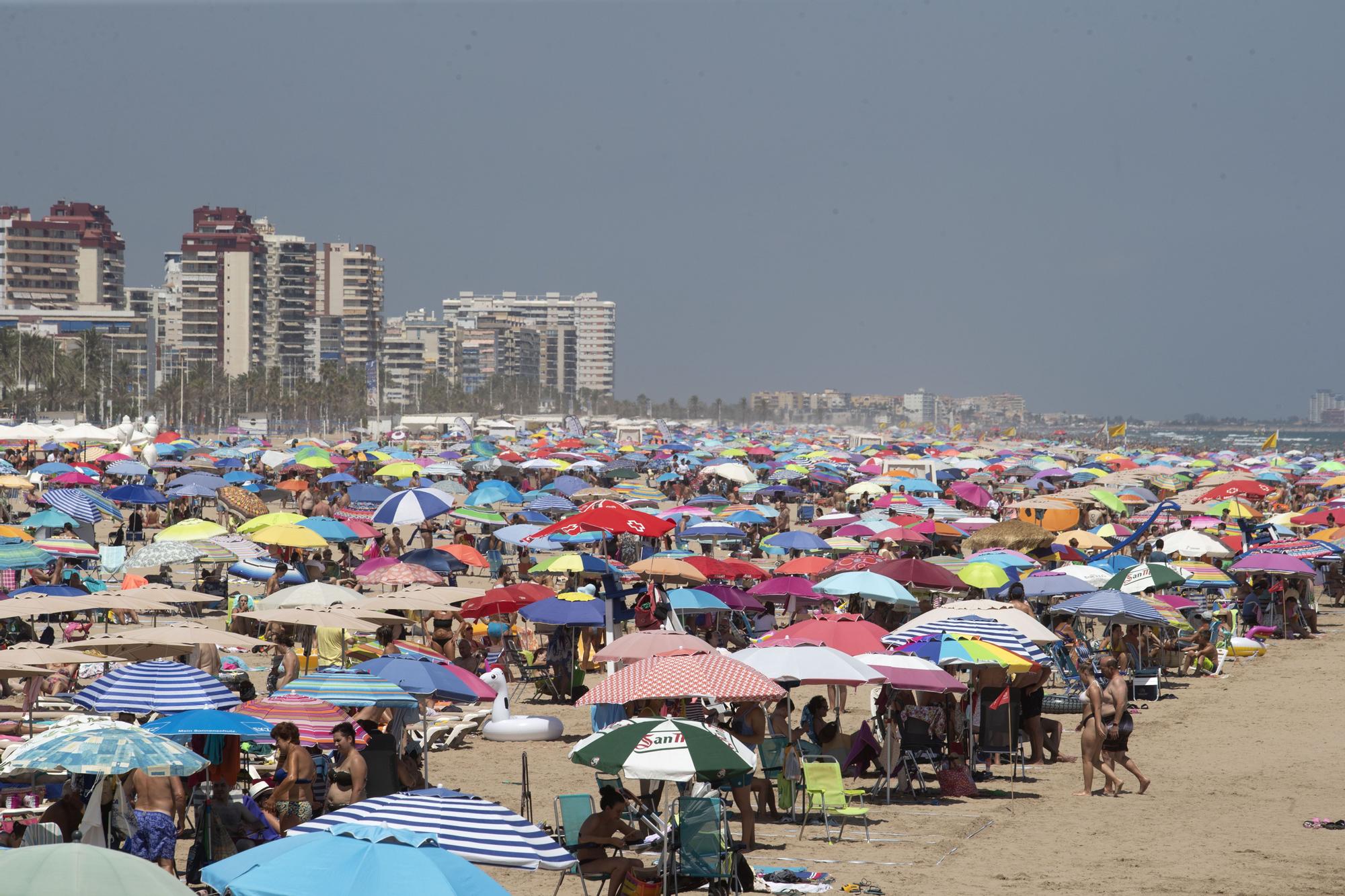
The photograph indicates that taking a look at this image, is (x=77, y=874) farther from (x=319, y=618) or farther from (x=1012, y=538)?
(x=1012, y=538)

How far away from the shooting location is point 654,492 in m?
35.2

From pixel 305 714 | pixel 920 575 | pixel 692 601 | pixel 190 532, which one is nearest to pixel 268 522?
pixel 190 532

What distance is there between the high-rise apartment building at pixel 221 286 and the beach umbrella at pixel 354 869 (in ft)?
437

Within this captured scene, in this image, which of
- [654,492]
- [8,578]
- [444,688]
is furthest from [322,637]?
[654,492]

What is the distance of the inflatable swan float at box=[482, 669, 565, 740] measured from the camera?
39.9 feet

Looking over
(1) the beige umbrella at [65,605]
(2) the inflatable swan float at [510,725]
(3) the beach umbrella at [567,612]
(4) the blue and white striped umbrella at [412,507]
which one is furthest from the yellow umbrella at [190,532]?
(2) the inflatable swan float at [510,725]

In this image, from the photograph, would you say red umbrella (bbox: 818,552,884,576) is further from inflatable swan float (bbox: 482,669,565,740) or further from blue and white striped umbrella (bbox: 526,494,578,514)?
blue and white striped umbrella (bbox: 526,494,578,514)

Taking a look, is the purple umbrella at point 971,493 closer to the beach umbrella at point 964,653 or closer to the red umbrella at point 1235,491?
the red umbrella at point 1235,491

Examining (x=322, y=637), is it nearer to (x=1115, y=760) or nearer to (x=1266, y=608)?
(x=1115, y=760)

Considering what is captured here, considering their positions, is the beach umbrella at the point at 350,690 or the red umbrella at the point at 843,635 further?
the red umbrella at the point at 843,635

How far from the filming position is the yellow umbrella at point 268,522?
17691 mm

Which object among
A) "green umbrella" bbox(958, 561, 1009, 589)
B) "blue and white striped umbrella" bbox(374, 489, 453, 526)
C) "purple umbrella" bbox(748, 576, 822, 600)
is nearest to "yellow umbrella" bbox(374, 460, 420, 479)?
"blue and white striped umbrella" bbox(374, 489, 453, 526)

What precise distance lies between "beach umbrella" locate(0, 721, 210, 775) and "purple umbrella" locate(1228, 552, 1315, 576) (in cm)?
1446

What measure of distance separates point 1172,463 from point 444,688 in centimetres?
4880
